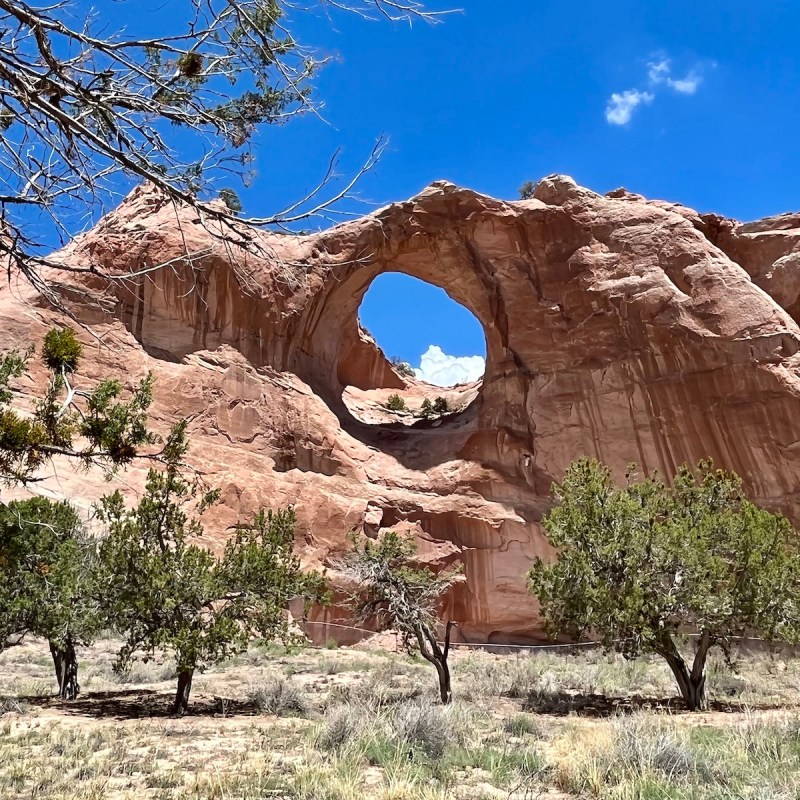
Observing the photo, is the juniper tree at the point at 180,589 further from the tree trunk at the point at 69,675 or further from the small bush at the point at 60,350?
the small bush at the point at 60,350

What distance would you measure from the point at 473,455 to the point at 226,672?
42.8 feet

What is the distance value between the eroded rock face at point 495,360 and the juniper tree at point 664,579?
10700mm

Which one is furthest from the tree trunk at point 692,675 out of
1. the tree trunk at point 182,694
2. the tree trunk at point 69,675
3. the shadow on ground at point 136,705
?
the tree trunk at point 69,675

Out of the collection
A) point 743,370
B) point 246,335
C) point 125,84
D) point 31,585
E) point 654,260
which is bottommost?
point 31,585

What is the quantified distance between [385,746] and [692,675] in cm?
758

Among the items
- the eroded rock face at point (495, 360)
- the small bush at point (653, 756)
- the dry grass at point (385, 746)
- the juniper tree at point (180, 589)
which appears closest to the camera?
the dry grass at point (385, 746)

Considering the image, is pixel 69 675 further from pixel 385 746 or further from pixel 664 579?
pixel 664 579

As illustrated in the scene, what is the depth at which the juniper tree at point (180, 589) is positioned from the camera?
10.4 meters

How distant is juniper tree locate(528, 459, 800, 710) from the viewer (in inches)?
472

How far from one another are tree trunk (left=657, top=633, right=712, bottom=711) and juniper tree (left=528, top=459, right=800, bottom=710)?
0.02 meters

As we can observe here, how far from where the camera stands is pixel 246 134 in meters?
4.60

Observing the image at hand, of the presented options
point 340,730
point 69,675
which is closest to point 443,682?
point 340,730

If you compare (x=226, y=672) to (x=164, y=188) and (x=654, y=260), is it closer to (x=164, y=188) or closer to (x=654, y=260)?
(x=164, y=188)

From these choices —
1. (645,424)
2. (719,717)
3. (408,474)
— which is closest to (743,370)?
(645,424)
